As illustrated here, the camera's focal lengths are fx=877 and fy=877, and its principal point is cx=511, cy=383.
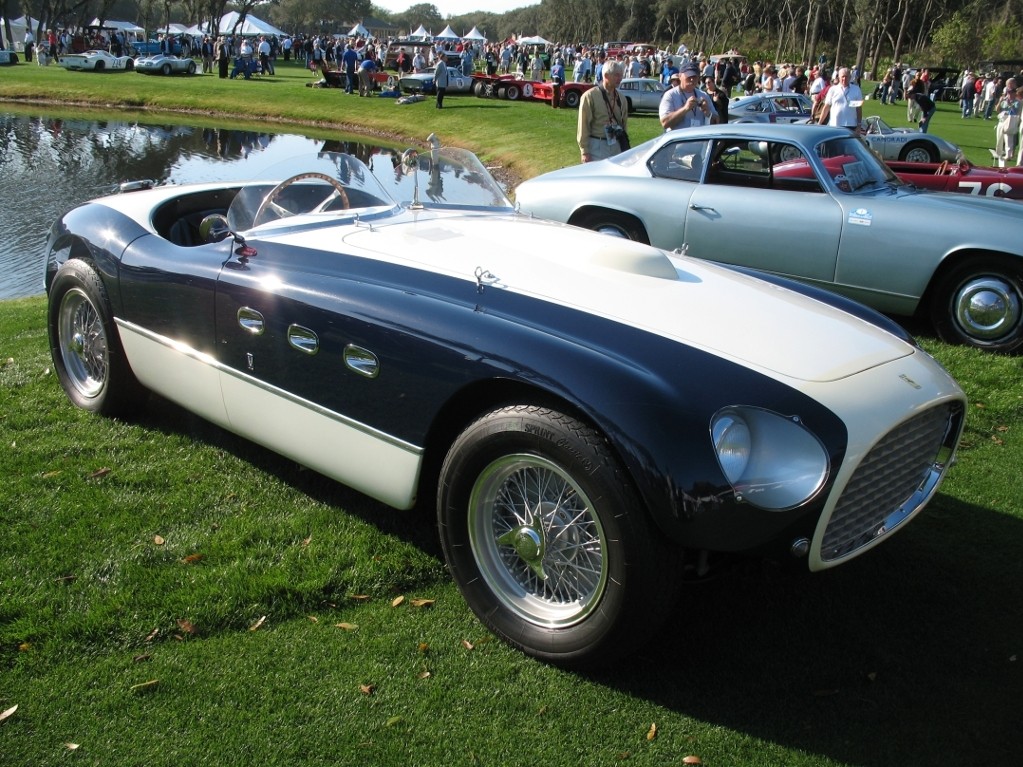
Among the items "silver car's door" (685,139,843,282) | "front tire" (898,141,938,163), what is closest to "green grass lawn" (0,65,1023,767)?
"silver car's door" (685,139,843,282)

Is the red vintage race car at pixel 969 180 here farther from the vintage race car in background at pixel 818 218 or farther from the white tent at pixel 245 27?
the white tent at pixel 245 27

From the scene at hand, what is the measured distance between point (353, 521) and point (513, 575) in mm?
940

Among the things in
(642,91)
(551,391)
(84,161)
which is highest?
(642,91)

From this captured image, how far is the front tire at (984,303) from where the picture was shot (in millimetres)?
5953

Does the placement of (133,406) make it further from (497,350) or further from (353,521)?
(497,350)

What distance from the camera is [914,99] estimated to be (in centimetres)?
2312

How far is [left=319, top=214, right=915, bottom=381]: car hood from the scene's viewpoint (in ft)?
9.18

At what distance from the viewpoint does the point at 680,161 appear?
24.1 feet

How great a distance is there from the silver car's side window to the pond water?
306 centimetres

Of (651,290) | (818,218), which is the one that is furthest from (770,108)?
(651,290)

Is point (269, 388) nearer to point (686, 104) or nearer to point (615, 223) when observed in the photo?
point (615, 223)

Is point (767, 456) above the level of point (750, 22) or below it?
below

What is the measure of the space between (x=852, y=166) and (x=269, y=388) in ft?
16.9

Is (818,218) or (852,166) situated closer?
(818,218)
